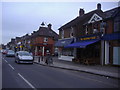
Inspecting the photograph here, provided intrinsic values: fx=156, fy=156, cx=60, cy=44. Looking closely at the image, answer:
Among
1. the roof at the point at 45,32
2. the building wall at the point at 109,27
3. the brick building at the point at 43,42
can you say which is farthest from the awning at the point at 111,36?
the roof at the point at 45,32

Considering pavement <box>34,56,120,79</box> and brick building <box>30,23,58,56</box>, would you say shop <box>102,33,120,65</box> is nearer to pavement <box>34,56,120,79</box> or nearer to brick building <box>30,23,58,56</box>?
pavement <box>34,56,120,79</box>

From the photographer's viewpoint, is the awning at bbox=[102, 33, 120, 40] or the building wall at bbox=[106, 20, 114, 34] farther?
the building wall at bbox=[106, 20, 114, 34]

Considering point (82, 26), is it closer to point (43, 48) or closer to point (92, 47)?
point (92, 47)

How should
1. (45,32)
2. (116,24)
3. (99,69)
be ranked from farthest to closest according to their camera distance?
(45,32) < (116,24) < (99,69)

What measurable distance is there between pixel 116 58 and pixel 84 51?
6.90 meters

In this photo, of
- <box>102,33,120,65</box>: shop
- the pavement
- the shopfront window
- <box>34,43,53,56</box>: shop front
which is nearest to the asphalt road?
the pavement

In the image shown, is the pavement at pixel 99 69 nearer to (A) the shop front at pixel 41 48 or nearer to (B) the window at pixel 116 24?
(B) the window at pixel 116 24

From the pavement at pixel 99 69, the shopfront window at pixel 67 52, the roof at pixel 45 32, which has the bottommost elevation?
the pavement at pixel 99 69

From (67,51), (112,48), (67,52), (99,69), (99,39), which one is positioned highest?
(99,39)

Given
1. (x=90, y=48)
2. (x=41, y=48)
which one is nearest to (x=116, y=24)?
(x=90, y=48)

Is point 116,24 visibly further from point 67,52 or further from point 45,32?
point 45,32

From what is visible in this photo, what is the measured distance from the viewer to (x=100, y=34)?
66.2 feet

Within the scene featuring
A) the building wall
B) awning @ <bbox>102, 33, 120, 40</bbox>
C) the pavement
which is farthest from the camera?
the building wall

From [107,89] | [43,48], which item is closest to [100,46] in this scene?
[107,89]
